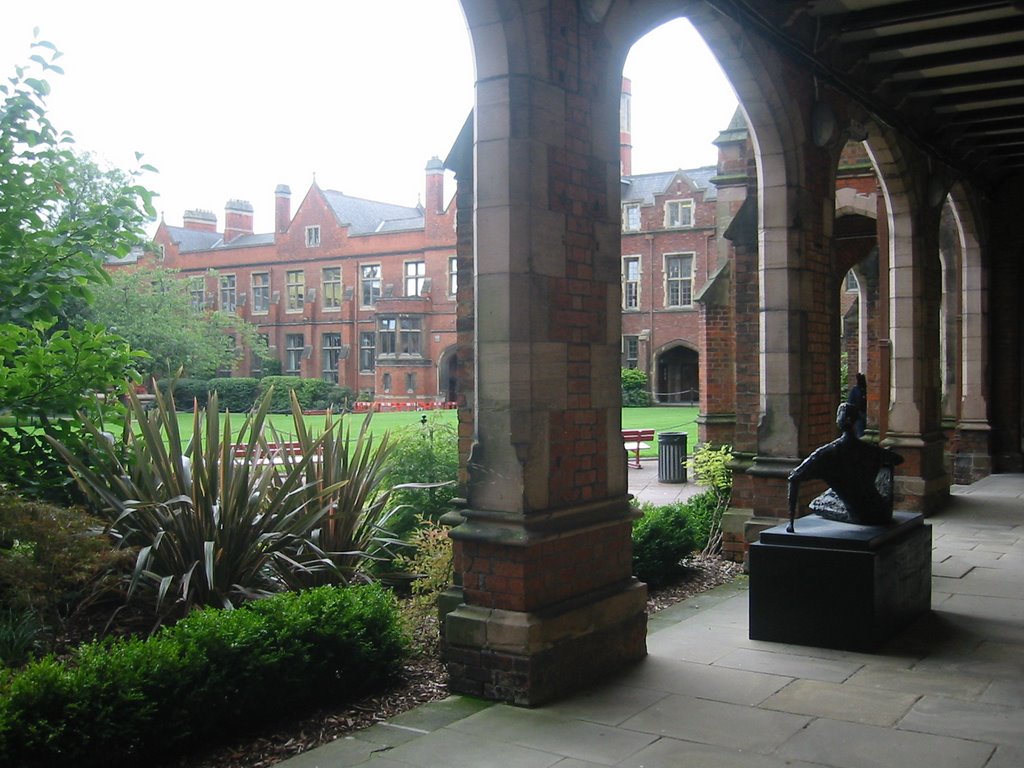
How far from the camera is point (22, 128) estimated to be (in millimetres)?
5965

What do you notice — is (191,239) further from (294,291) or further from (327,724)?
(327,724)

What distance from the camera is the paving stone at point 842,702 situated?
14.3ft

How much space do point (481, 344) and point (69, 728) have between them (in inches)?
89.4

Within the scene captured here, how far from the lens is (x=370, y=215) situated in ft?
174

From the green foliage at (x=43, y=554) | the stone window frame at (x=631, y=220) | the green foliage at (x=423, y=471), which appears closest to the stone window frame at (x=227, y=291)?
the stone window frame at (x=631, y=220)

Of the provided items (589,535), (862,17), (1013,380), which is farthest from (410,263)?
(589,535)

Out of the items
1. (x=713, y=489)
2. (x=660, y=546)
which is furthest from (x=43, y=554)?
(x=713, y=489)

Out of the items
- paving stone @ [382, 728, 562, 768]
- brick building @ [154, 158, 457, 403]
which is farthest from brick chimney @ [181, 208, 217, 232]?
paving stone @ [382, 728, 562, 768]

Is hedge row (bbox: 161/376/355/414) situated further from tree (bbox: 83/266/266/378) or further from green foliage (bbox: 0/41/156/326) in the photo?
green foliage (bbox: 0/41/156/326)

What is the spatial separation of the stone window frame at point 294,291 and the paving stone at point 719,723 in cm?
4825

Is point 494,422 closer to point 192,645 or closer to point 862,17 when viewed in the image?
point 192,645

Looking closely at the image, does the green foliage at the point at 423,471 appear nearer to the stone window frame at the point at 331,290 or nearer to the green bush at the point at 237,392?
the green bush at the point at 237,392

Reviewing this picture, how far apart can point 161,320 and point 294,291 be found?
1487 centimetres

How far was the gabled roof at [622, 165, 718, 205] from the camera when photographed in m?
43.4
